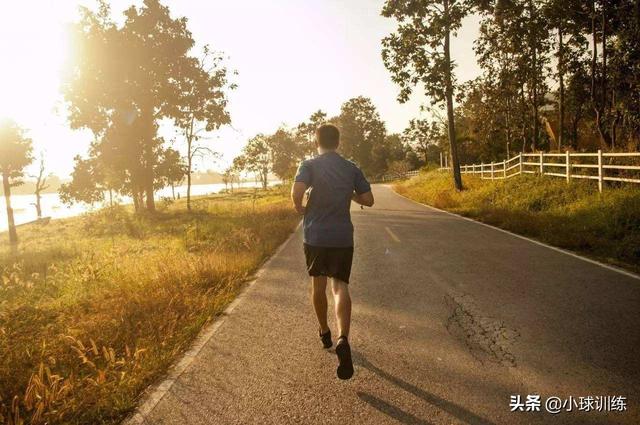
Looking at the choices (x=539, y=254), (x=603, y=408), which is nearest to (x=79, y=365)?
(x=603, y=408)

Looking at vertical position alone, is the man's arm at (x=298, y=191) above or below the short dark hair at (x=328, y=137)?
below

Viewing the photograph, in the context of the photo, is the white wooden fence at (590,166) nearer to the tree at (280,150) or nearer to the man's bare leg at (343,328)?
the man's bare leg at (343,328)

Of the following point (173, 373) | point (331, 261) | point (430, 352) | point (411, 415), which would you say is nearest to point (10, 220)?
point (173, 373)

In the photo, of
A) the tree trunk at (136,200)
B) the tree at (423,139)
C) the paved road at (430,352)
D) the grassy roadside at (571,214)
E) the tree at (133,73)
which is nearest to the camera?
the paved road at (430,352)

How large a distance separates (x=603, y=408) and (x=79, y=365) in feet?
15.7

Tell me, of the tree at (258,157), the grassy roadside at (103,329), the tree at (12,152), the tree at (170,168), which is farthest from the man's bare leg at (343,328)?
the tree at (258,157)

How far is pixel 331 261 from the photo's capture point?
376 cm

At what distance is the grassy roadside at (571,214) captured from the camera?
28.0 ft

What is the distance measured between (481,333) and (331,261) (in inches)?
79.3

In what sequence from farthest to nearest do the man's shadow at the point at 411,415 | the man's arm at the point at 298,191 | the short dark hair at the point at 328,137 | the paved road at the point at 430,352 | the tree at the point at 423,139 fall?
the tree at the point at 423,139 → the short dark hair at the point at 328,137 → the man's arm at the point at 298,191 → the paved road at the point at 430,352 → the man's shadow at the point at 411,415

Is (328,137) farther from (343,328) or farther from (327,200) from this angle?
(343,328)

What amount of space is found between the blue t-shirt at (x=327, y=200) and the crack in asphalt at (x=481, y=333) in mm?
1713

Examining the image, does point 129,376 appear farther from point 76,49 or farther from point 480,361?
point 76,49

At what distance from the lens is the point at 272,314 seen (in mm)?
5305
